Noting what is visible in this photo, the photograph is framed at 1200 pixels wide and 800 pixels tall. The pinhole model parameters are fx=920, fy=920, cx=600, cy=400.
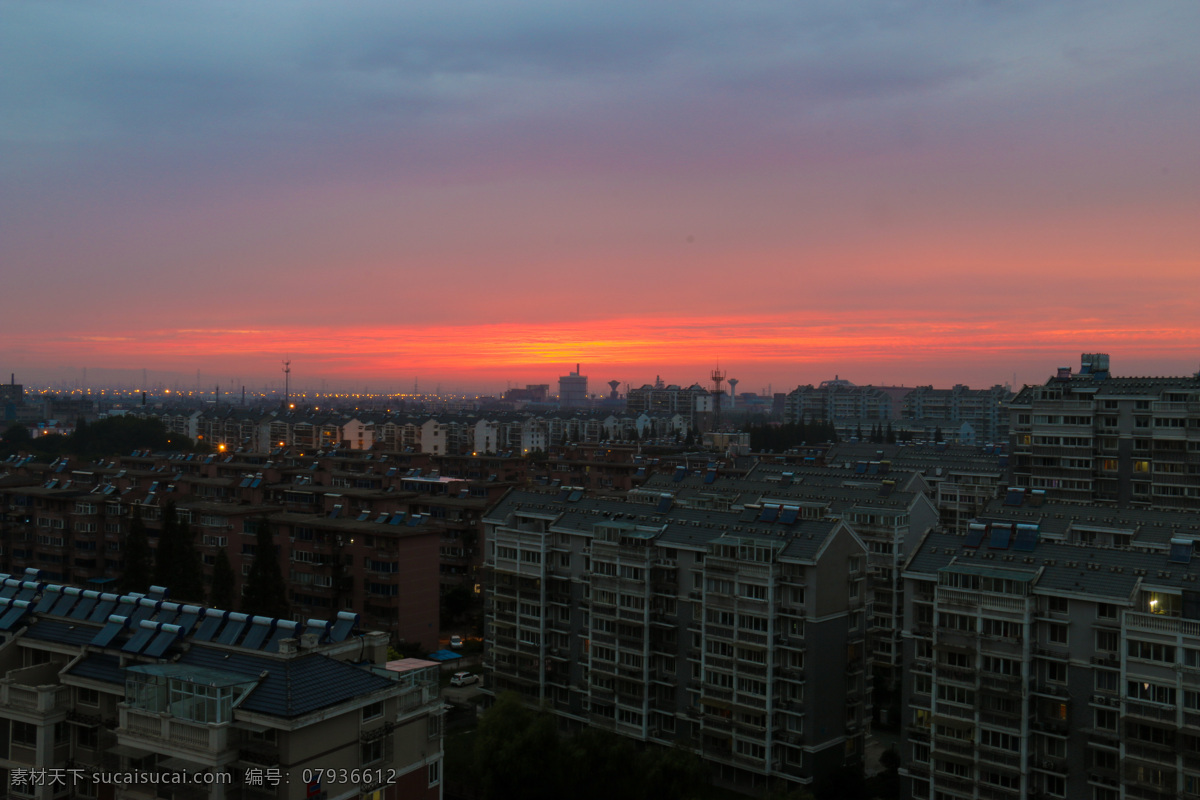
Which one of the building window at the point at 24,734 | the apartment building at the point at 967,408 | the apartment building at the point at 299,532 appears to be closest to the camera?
the building window at the point at 24,734

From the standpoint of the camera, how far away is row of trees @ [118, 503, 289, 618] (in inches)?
1049

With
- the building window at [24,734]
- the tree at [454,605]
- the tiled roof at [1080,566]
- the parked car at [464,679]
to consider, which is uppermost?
the tiled roof at [1080,566]

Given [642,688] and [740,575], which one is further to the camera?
[642,688]

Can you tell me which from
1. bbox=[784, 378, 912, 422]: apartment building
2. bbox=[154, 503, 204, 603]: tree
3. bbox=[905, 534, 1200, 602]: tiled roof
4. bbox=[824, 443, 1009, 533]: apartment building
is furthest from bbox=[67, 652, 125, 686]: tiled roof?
bbox=[784, 378, 912, 422]: apartment building

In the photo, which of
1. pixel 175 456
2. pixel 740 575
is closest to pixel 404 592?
pixel 740 575

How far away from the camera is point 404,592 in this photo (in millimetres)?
29234

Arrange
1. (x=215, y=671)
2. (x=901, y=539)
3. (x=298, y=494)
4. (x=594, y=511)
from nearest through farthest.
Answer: (x=215, y=671), (x=594, y=511), (x=901, y=539), (x=298, y=494)

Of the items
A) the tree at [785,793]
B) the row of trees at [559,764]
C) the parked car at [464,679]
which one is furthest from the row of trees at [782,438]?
the row of trees at [559,764]

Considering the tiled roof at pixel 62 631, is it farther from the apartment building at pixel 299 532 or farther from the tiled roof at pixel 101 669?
the apartment building at pixel 299 532

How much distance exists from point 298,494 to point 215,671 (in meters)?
25.0

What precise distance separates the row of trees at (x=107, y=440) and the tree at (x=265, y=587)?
49.8m

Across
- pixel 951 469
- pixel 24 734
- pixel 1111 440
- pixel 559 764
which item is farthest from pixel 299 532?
pixel 1111 440

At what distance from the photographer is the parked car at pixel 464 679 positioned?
26844mm

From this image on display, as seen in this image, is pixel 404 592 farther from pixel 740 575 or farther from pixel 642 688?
pixel 740 575
